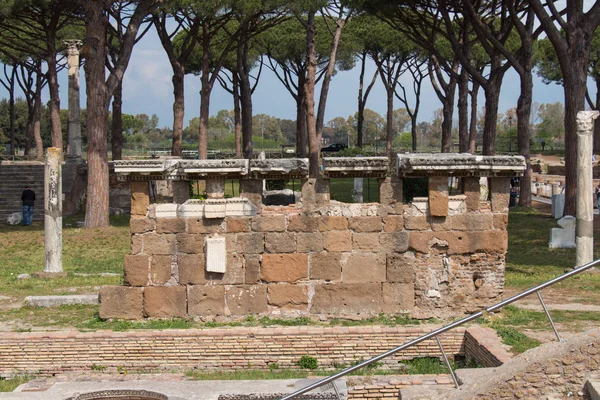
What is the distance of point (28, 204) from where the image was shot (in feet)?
77.1

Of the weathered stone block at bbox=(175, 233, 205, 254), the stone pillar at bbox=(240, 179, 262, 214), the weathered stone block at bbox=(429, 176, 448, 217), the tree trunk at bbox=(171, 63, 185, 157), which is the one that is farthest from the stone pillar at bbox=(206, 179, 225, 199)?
the tree trunk at bbox=(171, 63, 185, 157)

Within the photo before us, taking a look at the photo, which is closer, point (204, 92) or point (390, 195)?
point (390, 195)

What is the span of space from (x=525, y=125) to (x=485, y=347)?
1603 cm

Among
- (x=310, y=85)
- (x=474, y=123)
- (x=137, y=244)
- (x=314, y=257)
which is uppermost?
(x=310, y=85)

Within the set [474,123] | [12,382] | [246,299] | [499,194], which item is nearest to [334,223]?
[246,299]

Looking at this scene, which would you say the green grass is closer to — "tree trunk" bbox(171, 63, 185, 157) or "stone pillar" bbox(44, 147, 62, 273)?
"stone pillar" bbox(44, 147, 62, 273)

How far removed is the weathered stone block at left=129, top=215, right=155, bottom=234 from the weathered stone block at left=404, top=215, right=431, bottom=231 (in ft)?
10.6

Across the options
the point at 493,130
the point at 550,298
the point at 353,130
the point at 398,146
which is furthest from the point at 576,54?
the point at 353,130

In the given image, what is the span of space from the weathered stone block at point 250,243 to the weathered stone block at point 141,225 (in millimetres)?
1125

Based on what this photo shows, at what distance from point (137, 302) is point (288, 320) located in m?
1.94

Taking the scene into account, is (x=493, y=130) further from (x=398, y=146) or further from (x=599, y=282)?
(x=398, y=146)

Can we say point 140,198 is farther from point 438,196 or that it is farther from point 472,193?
point 472,193

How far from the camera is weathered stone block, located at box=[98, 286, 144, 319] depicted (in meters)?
10.4

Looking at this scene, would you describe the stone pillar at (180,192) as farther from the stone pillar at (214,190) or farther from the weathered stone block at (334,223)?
the weathered stone block at (334,223)
